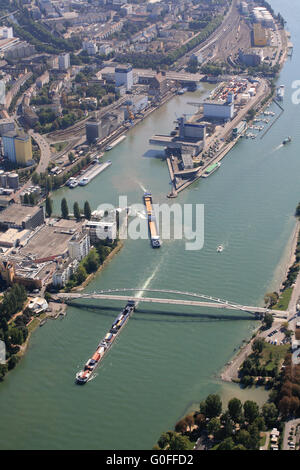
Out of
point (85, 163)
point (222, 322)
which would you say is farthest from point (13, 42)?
point (222, 322)

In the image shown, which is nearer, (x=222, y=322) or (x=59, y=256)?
(x=222, y=322)

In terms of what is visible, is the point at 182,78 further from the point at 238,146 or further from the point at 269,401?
the point at 269,401

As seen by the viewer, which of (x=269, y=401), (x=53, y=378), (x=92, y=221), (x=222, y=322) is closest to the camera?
(x=269, y=401)

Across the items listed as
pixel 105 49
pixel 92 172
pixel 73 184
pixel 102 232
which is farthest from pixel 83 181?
pixel 105 49

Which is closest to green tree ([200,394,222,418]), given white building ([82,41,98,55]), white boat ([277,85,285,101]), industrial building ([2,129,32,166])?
industrial building ([2,129,32,166])

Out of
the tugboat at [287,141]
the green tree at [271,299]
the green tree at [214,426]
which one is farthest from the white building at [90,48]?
the green tree at [214,426]

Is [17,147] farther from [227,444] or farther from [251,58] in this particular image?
[251,58]
